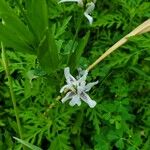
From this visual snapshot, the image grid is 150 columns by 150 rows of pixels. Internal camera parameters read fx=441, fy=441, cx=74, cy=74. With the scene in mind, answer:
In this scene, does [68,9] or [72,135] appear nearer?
[72,135]

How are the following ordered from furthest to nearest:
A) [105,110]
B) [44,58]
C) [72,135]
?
[72,135]
[105,110]
[44,58]

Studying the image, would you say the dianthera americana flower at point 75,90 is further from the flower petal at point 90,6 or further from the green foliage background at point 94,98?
the flower petal at point 90,6

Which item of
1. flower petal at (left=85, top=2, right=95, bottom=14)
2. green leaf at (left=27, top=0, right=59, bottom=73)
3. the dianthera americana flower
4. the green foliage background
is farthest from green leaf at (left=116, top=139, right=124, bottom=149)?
flower petal at (left=85, top=2, right=95, bottom=14)

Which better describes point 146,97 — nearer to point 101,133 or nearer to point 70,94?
point 101,133

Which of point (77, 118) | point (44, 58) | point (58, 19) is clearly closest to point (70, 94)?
point (44, 58)

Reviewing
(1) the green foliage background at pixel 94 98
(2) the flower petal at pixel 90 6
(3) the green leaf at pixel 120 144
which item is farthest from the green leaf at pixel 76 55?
(3) the green leaf at pixel 120 144

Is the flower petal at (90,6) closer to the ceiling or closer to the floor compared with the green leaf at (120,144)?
closer to the ceiling

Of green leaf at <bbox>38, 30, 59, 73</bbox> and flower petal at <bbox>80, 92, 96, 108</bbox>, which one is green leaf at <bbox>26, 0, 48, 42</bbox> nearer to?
green leaf at <bbox>38, 30, 59, 73</bbox>

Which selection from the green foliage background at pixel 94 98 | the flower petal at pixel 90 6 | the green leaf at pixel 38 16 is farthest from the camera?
the green foliage background at pixel 94 98

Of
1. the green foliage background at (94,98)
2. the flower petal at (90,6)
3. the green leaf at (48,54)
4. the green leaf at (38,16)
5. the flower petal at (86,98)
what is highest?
the flower petal at (90,6)

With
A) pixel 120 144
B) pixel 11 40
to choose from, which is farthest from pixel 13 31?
pixel 120 144

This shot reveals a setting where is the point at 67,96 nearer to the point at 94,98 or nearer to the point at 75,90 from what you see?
the point at 75,90
